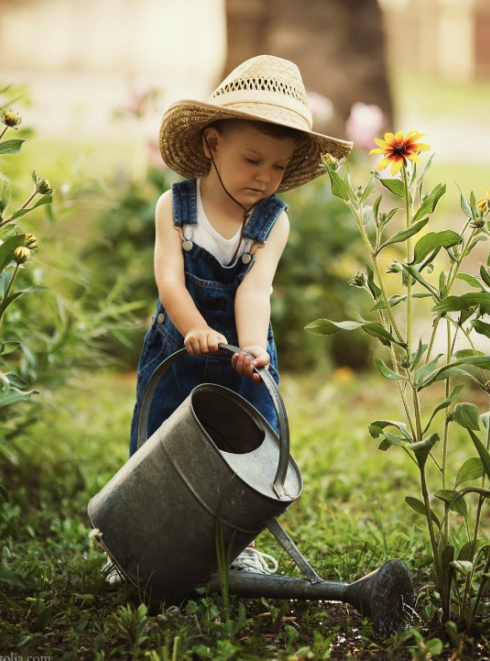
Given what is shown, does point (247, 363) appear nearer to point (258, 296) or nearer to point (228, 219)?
point (258, 296)

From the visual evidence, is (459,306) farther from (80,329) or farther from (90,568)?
(80,329)

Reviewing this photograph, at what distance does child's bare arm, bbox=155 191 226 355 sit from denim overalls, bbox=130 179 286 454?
0.03m

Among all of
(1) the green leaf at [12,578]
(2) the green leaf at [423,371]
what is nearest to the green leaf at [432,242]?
(2) the green leaf at [423,371]

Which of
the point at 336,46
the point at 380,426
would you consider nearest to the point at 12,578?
the point at 380,426

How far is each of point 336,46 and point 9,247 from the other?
5306 millimetres

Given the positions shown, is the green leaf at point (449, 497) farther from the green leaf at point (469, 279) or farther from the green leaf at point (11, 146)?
the green leaf at point (11, 146)

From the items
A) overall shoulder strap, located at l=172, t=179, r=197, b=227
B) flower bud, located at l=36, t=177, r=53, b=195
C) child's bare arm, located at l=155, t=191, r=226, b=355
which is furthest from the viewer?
overall shoulder strap, located at l=172, t=179, r=197, b=227

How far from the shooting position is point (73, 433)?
3.97m

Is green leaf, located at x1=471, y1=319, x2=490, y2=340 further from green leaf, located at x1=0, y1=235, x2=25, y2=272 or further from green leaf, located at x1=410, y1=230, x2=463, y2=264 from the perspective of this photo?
green leaf, located at x1=0, y1=235, x2=25, y2=272

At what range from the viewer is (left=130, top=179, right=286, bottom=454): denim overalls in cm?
253

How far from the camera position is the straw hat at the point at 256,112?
238cm

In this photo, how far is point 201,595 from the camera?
89.6 inches

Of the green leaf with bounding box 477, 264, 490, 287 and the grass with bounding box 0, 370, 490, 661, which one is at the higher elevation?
the green leaf with bounding box 477, 264, 490, 287

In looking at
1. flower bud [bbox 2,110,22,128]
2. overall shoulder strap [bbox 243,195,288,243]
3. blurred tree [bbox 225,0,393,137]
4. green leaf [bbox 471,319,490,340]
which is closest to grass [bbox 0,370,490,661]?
green leaf [bbox 471,319,490,340]
